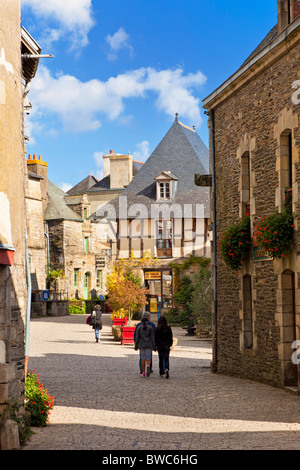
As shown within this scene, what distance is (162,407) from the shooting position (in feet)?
34.7

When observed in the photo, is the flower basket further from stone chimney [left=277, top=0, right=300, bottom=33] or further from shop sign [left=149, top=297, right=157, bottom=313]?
shop sign [left=149, top=297, right=157, bottom=313]

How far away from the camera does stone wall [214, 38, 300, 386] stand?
12180 mm

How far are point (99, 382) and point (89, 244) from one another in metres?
34.6

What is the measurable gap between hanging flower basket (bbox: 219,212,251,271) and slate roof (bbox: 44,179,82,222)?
31.7 metres

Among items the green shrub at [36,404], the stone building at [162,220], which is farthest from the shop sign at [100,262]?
the green shrub at [36,404]

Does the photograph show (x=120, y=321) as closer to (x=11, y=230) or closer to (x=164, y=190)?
(x=164, y=190)

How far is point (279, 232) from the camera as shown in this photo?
11750 millimetres

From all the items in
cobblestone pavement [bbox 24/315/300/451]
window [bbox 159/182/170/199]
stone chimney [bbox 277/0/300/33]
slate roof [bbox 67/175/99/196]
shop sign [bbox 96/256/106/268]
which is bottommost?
cobblestone pavement [bbox 24/315/300/451]

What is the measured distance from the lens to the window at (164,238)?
110 ft

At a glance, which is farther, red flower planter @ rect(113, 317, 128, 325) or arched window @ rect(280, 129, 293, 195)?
red flower planter @ rect(113, 317, 128, 325)

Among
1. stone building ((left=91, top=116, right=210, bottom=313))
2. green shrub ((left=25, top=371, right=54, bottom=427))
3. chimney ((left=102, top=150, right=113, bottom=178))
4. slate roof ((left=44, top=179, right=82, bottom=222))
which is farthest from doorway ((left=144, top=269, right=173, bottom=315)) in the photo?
chimney ((left=102, top=150, right=113, bottom=178))

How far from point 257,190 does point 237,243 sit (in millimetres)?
1201
